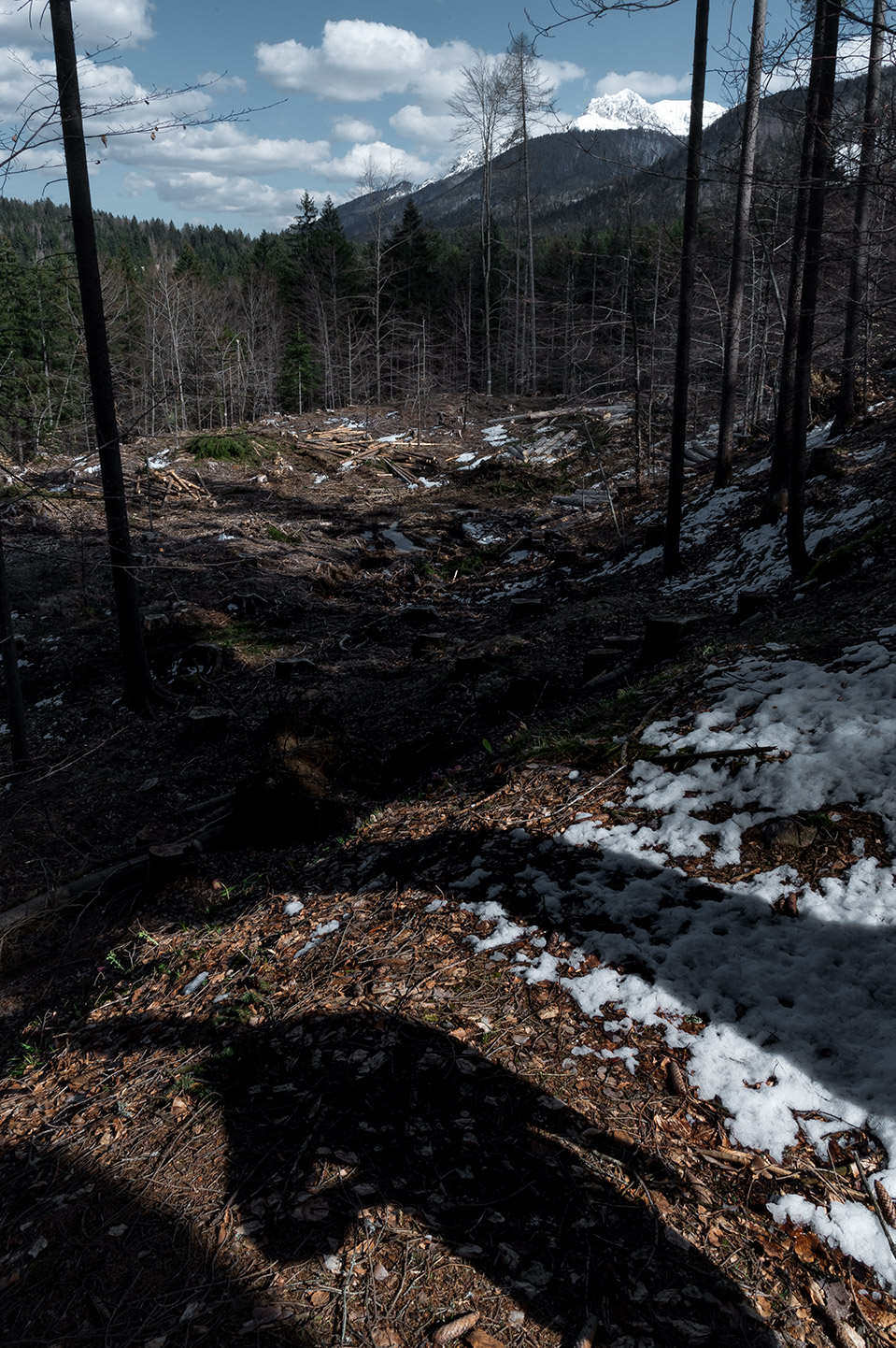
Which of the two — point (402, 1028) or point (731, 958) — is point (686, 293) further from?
point (402, 1028)

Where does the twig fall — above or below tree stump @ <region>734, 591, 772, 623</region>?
below

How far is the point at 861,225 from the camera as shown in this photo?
11734 mm

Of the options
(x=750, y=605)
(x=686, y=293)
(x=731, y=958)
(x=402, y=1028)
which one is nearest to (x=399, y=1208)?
(x=402, y=1028)

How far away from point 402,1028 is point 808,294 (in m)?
8.72

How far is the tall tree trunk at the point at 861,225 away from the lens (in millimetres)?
5207

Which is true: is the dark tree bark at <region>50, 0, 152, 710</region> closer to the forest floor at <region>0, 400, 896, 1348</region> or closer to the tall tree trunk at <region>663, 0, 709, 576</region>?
the forest floor at <region>0, 400, 896, 1348</region>

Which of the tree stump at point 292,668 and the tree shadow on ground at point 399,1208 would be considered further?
the tree stump at point 292,668

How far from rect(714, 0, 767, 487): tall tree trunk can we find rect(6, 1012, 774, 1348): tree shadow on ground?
13.9 metres

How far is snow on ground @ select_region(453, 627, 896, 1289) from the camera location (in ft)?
8.93

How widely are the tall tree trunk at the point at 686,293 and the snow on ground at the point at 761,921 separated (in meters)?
7.02

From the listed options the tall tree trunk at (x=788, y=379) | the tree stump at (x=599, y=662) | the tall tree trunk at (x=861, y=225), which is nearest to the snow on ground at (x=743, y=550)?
the tall tree trunk at (x=788, y=379)


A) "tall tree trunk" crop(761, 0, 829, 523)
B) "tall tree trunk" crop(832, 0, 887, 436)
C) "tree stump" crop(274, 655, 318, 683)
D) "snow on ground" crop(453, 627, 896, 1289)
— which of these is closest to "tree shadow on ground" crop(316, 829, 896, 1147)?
"snow on ground" crop(453, 627, 896, 1289)

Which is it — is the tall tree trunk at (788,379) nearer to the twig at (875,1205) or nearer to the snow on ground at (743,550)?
the snow on ground at (743,550)

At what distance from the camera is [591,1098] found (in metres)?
2.90
